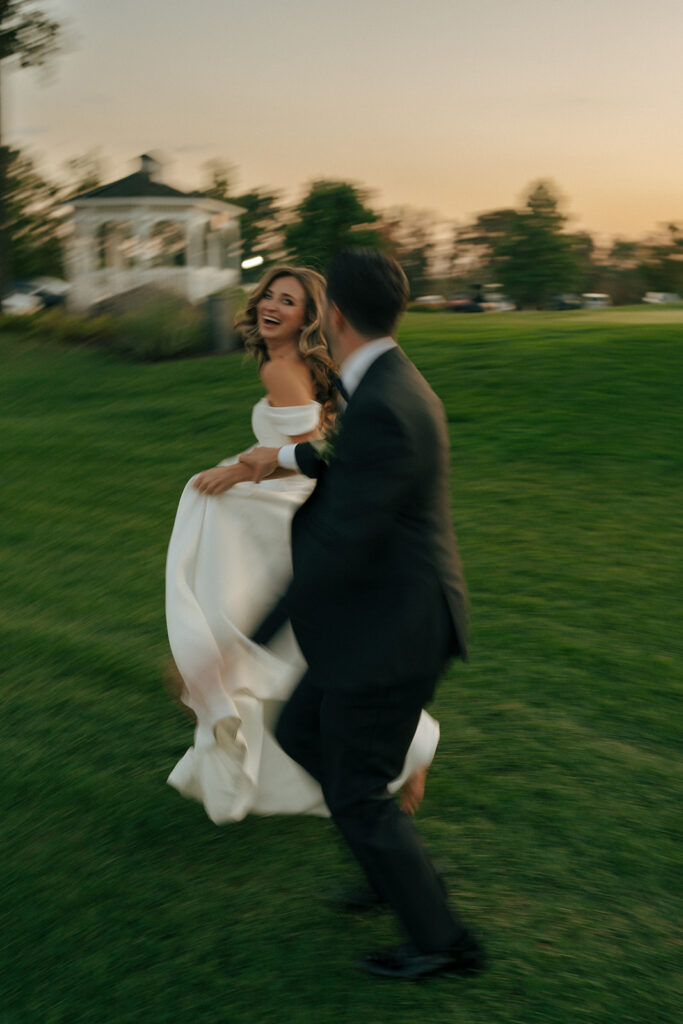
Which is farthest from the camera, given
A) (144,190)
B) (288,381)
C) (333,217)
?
(333,217)

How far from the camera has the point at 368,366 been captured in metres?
2.64

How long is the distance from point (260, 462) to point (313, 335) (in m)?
0.73

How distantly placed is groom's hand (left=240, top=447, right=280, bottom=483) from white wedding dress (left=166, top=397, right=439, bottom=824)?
0.21m

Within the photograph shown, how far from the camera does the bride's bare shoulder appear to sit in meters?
4.06

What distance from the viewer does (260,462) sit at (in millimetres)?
3662

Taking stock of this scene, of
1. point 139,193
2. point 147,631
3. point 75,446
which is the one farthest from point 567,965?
point 139,193

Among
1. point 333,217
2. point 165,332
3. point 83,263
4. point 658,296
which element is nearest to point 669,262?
point 658,296

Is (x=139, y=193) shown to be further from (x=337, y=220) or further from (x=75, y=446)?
(x=337, y=220)

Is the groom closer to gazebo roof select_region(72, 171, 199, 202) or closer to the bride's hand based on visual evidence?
the bride's hand

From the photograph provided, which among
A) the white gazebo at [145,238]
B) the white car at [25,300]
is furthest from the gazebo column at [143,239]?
the white car at [25,300]

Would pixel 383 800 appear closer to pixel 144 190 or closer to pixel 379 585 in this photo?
pixel 379 585

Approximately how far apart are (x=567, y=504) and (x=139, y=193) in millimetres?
28058

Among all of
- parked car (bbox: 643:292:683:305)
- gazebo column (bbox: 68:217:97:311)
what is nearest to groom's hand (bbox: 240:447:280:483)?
gazebo column (bbox: 68:217:97:311)

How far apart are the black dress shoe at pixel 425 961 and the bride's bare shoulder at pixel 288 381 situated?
6.96 feet
